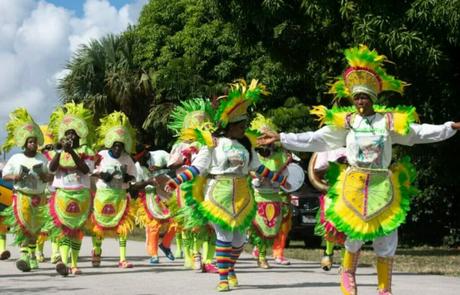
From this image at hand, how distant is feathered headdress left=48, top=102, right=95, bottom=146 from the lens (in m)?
12.7

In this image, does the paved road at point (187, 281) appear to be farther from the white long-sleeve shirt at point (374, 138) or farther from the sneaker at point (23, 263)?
the white long-sleeve shirt at point (374, 138)

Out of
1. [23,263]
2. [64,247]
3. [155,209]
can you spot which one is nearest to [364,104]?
[64,247]

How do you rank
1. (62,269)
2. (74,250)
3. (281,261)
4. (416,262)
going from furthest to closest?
(416,262) < (281,261) < (74,250) < (62,269)

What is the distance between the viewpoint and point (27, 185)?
13.1 m

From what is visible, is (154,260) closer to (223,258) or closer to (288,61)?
(223,258)

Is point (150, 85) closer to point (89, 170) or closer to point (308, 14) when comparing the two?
point (308, 14)

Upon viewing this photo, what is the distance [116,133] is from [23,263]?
2.34 metres

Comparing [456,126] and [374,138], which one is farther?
[374,138]

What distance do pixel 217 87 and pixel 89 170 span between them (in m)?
16.5

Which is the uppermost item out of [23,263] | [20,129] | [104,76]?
[104,76]

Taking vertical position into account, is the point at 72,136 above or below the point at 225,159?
above

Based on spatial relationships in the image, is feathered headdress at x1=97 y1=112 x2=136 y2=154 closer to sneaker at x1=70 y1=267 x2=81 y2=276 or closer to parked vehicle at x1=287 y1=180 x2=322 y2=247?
sneaker at x1=70 y1=267 x2=81 y2=276

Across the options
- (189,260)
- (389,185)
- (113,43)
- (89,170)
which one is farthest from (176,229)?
(113,43)

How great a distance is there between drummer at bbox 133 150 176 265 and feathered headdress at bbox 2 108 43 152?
220 cm
